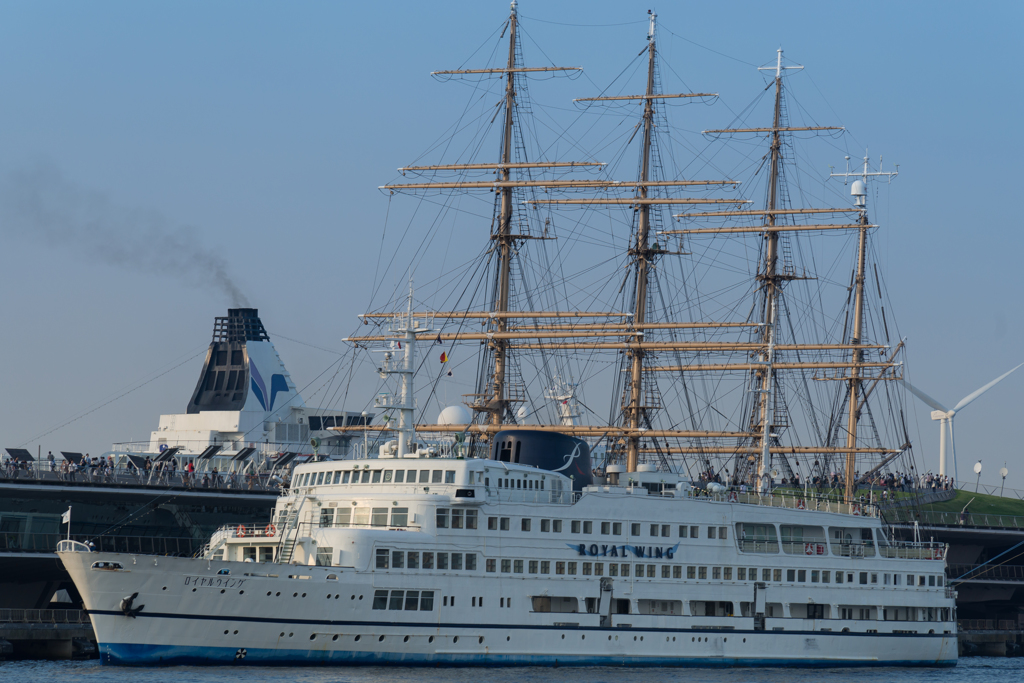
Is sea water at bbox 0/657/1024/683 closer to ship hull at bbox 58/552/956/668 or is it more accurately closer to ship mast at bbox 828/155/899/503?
ship hull at bbox 58/552/956/668

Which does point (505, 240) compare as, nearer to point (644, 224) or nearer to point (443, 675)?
point (644, 224)

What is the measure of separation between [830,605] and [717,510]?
246 inches

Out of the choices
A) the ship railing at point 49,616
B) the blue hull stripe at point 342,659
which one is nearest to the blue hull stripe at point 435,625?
the blue hull stripe at point 342,659

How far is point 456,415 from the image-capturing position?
213 ft

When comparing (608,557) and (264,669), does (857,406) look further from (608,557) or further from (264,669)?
(264,669)

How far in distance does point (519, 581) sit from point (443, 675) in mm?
5264

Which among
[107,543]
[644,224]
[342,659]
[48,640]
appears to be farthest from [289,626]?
[644,224]

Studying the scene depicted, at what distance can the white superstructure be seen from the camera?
128ft

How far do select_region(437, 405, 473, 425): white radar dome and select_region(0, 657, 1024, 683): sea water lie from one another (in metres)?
23.3

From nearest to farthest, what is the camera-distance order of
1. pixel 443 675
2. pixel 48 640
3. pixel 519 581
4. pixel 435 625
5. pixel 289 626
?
pixel 443 675 < pixel 289 626 < pixel 435 625 < pixel 519 581 < pixel 48 640

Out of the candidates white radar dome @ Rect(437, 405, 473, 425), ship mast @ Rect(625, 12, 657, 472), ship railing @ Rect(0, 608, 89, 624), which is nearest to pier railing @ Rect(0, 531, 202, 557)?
ship railing @ Rect(0, 608, 89, 624)

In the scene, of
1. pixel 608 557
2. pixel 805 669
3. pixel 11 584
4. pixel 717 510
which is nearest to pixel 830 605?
pixel 805 669

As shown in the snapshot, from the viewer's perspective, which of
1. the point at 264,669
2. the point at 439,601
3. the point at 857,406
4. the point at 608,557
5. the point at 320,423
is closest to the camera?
the point at 264,669

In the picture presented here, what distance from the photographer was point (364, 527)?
4203 centimetres
